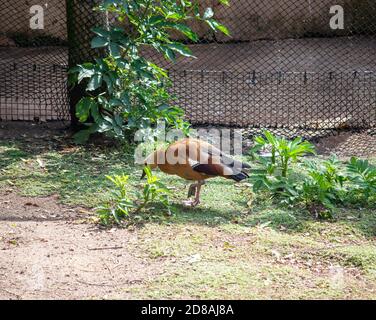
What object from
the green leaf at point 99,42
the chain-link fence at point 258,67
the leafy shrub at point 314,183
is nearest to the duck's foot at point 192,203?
the leafy shrub at point 314,183

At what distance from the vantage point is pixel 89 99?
636 cm

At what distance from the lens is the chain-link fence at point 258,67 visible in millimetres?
7926

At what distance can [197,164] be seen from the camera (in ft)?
17.4

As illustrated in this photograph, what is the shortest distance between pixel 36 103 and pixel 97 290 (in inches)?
169

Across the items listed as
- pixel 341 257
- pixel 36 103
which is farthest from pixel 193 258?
pixel 36 103

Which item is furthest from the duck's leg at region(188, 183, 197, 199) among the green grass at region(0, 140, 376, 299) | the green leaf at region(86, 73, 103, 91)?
the green leaf at region(86, 73, 103, 91)

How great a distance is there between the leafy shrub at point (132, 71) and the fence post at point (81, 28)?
0.30 meters

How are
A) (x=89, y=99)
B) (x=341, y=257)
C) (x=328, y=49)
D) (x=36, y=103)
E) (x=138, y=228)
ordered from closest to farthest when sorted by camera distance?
1. (x=341, y=257)
2. (x=138, y=228)
3. (x=89, y=99)
4. (x=36, y=103)
5. (x=328, y=49)

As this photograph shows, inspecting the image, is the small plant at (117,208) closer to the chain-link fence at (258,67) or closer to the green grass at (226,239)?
the green grass at (226,239)

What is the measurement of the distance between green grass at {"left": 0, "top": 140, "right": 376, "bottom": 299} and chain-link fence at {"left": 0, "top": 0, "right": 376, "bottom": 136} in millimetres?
1673

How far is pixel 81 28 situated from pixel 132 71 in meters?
0.89

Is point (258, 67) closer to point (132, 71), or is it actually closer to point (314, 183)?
point (132, 71)

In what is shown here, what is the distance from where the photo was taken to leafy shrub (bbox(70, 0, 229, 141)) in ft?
19.9
